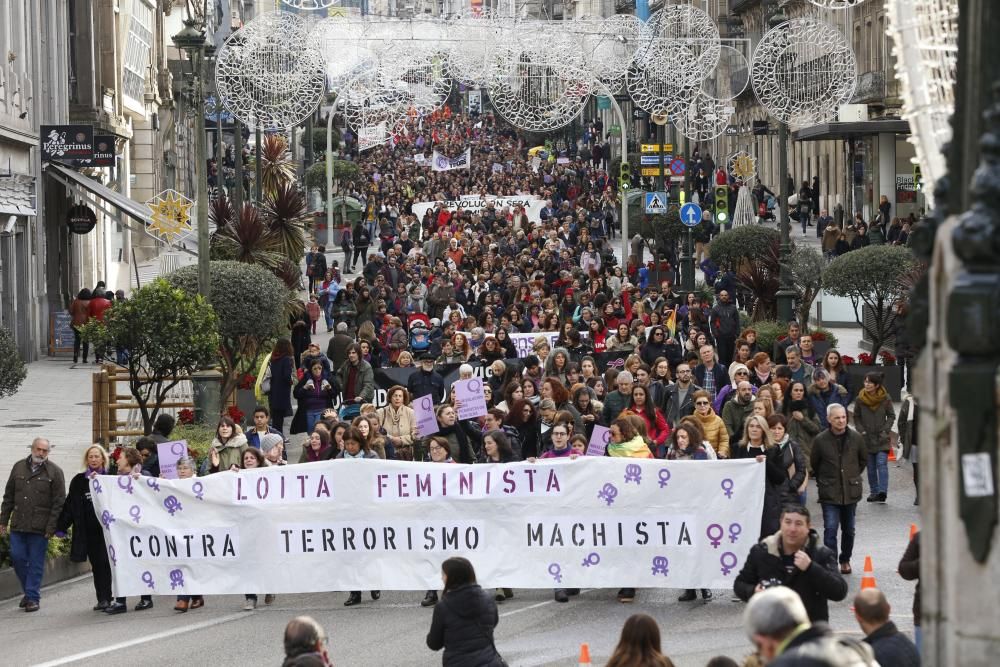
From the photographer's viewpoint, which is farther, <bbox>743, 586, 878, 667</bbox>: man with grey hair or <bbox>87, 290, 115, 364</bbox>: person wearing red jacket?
<bbox>87, 290, 115, 364</bbox>: person wearing red jacket

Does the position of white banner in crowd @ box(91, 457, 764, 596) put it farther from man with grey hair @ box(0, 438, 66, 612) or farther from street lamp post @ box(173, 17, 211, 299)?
street lamp post @ box(173, 17, 211, 299)

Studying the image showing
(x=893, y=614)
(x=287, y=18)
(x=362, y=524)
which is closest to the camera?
(x=893, y=614)

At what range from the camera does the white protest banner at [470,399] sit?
17531 millimetres

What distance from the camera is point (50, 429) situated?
24.4 metres

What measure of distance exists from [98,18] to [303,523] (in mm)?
31254

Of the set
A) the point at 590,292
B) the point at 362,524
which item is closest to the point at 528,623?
the point at 362,524

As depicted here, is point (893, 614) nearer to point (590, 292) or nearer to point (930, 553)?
point (930, 553)

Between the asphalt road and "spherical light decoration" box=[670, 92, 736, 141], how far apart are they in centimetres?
2850

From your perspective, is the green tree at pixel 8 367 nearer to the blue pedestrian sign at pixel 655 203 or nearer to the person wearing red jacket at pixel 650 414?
the person wearing red jacket at pixel 650 414

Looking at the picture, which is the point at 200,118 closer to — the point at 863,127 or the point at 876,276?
the point at 876,276

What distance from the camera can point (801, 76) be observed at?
113 ft

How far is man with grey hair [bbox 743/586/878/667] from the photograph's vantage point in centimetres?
604

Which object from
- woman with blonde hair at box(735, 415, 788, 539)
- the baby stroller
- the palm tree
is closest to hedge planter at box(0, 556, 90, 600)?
woman with blonde hair at box(735, 415, 788, 539)

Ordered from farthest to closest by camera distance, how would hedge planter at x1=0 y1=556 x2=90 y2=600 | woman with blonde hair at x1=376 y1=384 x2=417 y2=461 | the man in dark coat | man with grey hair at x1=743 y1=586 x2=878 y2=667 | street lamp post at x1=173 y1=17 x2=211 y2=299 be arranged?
street lamp post at x1=173 y1=17 x2=211 y2=299
woman with blonde hair at x1=376 y1=384 x2=417 y2=461
hedge planter at x1=0 y1=556 x2=90 y2=600
the man in dark coat
man with grey hair at x1=743 y1=586 x2=878 y2=667
